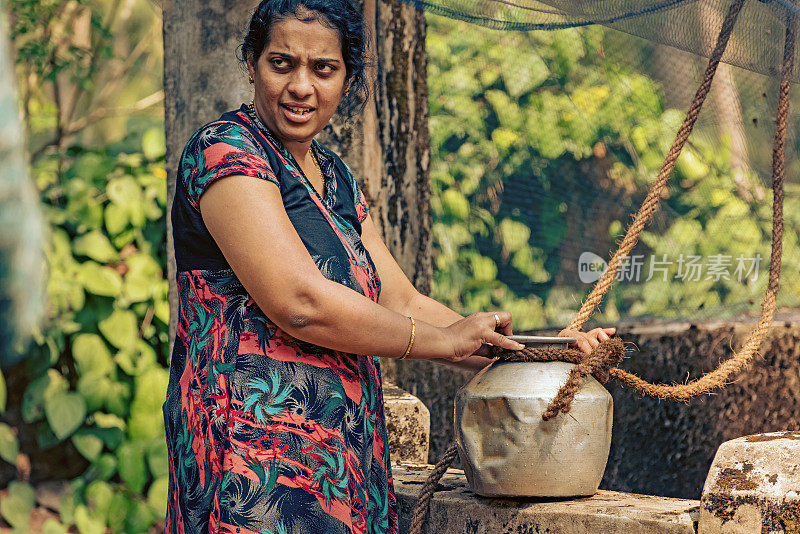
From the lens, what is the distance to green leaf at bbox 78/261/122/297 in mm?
4219

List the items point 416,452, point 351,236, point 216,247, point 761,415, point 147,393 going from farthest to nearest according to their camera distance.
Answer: point 147,393 < point 761,415 < point 416,452 < point 351,236 < point 216,247

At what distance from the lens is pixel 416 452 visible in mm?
3000

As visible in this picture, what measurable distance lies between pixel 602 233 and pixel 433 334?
78.8 inches

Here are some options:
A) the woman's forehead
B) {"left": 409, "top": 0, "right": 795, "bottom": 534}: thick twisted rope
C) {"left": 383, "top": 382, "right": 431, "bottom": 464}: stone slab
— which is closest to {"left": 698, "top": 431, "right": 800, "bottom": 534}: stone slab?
{"left": 409, "top": 0, "right": 795, "bottom": 534}: thick twisted rope

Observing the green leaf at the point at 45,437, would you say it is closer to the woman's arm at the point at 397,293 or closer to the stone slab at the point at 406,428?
the stone slab at the point at 406,428

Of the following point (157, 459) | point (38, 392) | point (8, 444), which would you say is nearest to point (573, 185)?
point (157, 459)

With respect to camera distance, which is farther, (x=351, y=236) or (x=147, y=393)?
(x=147, y=393)

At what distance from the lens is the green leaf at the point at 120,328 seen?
4273mm

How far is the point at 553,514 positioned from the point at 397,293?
632 mm

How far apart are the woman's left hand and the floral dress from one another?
20.2 inches

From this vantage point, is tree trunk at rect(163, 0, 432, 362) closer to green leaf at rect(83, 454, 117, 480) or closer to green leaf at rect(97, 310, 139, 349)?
green leaf at rect(97, 310, 139, 349)

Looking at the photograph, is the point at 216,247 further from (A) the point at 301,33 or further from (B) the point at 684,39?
(B) the point at 684,39

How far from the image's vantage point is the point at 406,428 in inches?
117

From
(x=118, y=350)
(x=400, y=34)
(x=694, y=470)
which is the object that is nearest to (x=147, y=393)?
(x=118, y=350)
